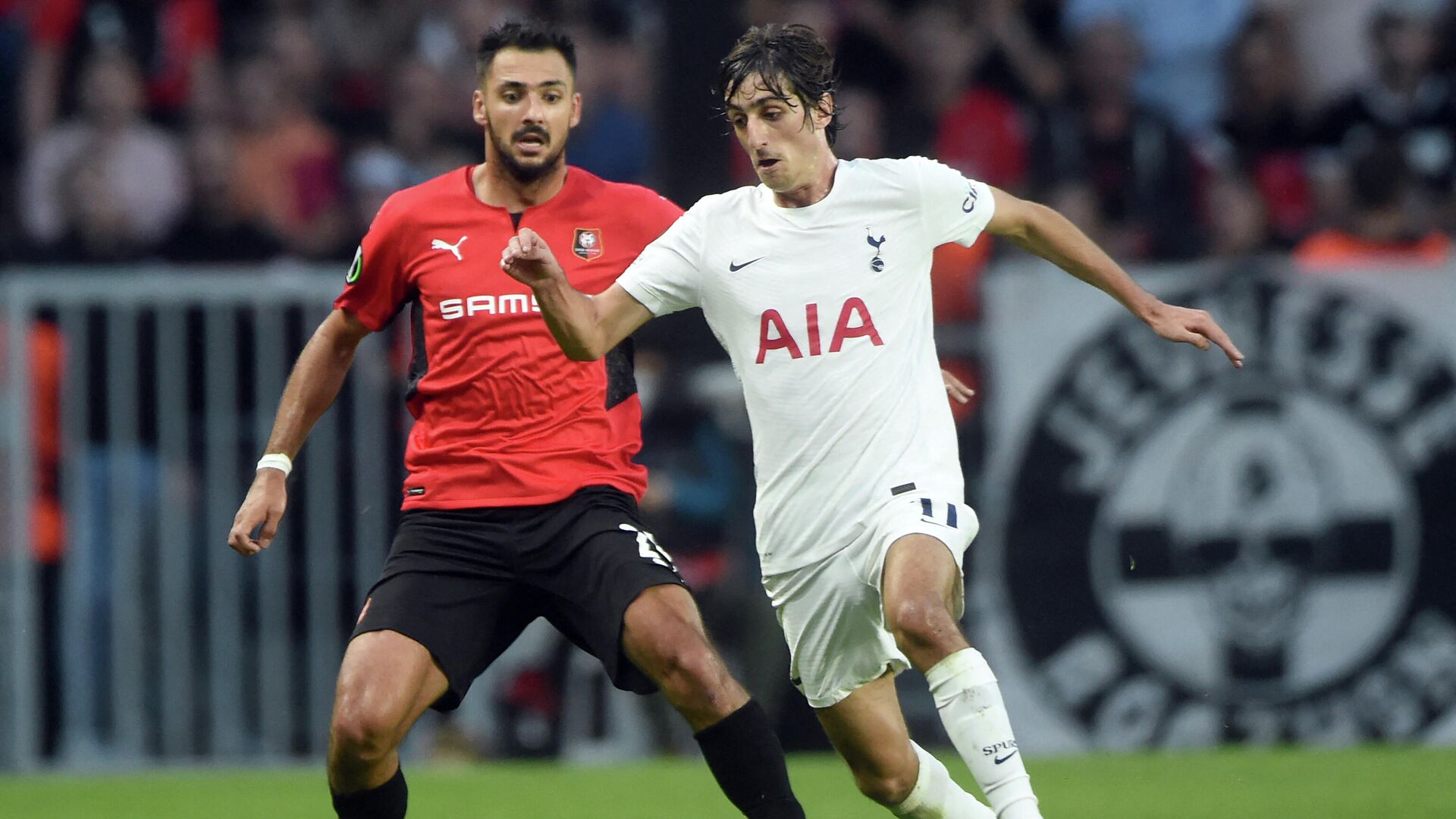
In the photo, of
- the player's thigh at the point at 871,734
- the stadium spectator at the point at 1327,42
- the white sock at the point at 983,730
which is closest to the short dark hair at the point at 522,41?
the player's thigh at the point at 871,734

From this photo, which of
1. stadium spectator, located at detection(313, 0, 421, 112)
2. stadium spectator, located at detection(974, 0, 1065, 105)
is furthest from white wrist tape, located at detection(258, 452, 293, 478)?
stadium spectator, located at detection(313, 0, 421, 112)

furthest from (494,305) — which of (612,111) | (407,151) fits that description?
(612,111)

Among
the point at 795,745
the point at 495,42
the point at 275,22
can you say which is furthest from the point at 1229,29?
the point at 495,42

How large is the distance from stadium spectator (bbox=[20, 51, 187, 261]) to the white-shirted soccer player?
6.28m

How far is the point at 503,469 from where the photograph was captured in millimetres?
5848

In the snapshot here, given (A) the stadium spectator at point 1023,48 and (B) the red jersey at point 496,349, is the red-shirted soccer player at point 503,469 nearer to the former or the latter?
(B) the red jersey at point 496,349

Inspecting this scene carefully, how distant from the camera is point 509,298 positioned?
234 inches

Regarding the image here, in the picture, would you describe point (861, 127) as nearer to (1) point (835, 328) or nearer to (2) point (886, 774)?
(1) point (835, 328)

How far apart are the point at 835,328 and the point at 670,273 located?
18.8 inches

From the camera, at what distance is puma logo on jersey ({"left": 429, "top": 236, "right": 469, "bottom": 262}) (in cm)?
602

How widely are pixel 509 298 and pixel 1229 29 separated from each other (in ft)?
21.4

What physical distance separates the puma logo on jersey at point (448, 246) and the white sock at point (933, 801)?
190 cm

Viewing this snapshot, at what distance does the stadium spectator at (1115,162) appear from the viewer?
34.6 ft

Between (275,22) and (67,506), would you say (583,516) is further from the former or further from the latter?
(275,22)
